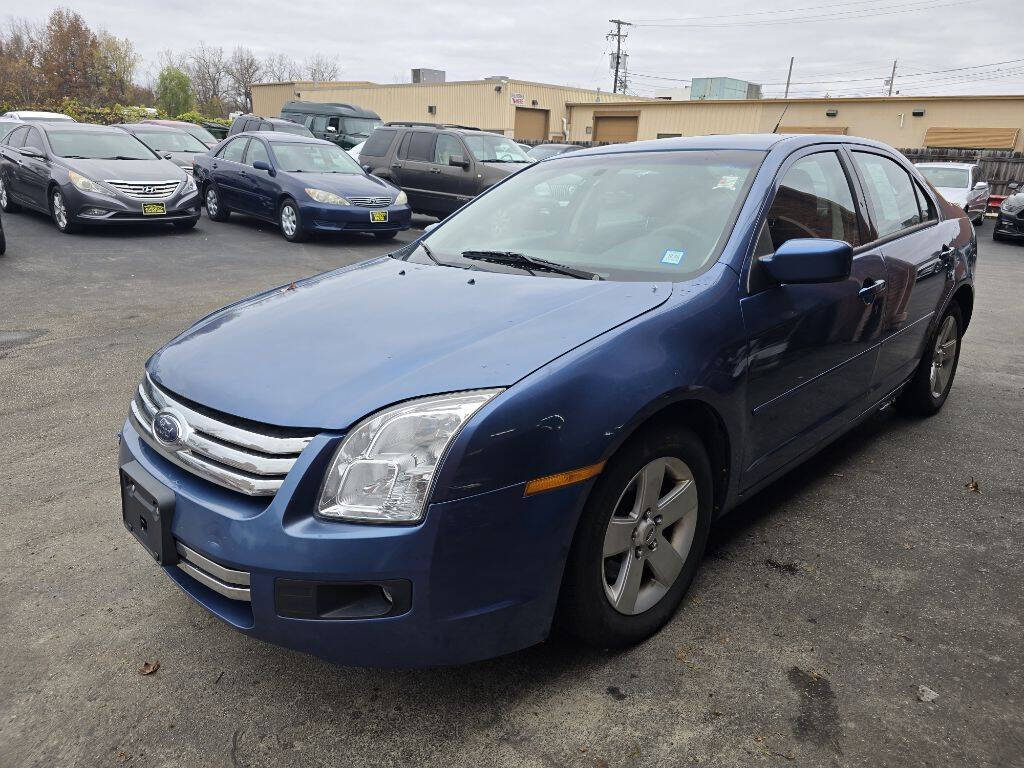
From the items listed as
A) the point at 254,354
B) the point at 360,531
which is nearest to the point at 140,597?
the point at 254,354

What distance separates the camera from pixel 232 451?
82.7 inches

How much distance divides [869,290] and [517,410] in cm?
217

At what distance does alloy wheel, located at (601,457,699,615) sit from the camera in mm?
2369

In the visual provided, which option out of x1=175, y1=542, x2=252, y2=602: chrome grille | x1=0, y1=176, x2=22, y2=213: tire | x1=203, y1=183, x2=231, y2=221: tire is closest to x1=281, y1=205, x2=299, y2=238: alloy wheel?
x1=203, y1=183, x2=231, y2=221: tire

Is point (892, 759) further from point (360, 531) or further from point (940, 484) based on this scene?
point (940, 484)

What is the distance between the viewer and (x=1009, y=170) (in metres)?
22.4

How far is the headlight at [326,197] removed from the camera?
11227mm

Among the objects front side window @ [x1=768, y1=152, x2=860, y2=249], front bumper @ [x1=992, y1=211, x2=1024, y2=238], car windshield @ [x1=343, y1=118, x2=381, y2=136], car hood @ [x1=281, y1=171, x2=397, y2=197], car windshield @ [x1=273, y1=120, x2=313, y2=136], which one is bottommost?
front bumper @ [x1=992, y1=211, x2=1024, y2=238]

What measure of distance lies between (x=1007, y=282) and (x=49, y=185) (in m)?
13.2

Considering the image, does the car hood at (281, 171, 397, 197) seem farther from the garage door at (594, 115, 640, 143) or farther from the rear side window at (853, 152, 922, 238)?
the garage door at (594, 115, 640, 143)

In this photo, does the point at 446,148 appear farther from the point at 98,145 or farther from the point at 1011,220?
the point at 1011,220

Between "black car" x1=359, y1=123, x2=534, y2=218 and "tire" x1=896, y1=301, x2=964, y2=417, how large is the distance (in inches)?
351

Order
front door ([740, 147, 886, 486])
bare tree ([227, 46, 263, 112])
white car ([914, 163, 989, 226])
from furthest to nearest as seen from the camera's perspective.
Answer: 1. bare tree ([227, 46, 263, 112])
2. white car ([914, 163, 989, 226])
3. front door ([740, 147, 886, 486])

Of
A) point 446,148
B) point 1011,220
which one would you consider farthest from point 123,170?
point 1011,220
